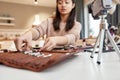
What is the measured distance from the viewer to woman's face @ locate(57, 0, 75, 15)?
3.92 ft

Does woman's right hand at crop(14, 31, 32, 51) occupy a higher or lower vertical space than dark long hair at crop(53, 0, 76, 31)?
lower

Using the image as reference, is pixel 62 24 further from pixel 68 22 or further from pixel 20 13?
pixel 20 13

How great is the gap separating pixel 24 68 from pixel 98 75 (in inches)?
8.3

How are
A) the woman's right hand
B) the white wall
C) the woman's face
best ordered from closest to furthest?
the woman's right hand
the woman's face
the white wall

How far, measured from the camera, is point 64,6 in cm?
120

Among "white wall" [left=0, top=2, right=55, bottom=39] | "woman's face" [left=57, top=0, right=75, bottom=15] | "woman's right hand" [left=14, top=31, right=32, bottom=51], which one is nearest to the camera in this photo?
"woman's right hand" [left=14, top=31, right=32, bottom=51]

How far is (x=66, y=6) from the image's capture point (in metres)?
1.21

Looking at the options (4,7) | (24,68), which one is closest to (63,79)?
(24,68)

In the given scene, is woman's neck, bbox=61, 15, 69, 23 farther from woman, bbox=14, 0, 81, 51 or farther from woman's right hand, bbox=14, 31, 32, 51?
woman's right hand, bbox=14, 31, 32, 51

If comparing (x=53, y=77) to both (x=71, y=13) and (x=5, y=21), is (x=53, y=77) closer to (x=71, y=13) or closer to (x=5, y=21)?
(x=71, y=13)

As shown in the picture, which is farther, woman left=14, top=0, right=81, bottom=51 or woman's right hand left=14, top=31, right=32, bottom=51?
woman left=14, top=0, right=81, bottom=51

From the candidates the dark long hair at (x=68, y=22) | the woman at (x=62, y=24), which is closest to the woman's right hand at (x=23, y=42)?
the woman at (x=62, y=24)

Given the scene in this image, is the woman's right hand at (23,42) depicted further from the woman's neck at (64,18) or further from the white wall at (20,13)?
the white wall at (20,13)

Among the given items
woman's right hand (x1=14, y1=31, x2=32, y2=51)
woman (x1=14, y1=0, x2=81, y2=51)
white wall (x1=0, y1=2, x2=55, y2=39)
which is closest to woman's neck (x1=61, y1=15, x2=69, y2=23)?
woman (x1=14, y1=0, x2=81, y2=51)
